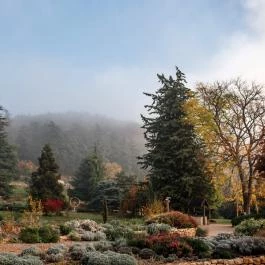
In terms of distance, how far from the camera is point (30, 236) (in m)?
15.4

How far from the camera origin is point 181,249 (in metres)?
12.4

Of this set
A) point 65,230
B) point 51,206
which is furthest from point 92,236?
point 51,206

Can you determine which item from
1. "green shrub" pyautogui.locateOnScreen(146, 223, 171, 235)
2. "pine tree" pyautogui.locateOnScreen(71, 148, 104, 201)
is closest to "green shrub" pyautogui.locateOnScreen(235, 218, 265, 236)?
"green shrub" pyautogui.locateOnScreen(146, 223, 171, 235)

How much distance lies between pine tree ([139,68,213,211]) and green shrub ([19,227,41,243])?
1700 centimetres

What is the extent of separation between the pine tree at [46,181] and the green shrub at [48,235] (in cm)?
1885

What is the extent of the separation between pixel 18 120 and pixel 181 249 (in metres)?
154

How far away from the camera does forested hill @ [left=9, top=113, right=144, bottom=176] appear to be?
10075cm

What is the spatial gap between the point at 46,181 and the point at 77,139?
8185cm

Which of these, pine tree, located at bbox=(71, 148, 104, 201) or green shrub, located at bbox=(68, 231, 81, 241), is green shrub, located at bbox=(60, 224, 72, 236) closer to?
green shrub, located at bbox=(68, 231, 81, 241)

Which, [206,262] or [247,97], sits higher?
[247,97]

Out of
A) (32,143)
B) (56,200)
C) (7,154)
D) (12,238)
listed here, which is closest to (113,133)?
(32,143)

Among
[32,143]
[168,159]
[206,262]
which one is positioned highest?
[32,143]

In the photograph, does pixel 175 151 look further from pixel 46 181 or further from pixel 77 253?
pixel 77 253

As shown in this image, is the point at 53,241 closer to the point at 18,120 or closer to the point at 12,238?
the point at 12,238
